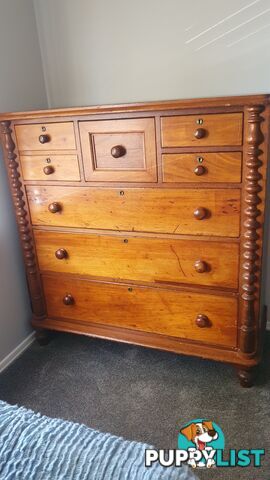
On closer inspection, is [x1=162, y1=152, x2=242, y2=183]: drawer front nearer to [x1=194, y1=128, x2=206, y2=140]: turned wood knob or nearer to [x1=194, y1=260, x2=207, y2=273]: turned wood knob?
[x1=194, y1=128, x2=206, y2=140]: turned wood knob

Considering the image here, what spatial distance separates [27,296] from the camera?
7.36ft

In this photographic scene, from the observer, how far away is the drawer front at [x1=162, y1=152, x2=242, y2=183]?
1.49 m

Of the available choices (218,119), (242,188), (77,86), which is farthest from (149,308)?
(77,86)

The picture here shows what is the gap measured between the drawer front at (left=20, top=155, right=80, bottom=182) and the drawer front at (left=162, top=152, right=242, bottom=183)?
1.42ft

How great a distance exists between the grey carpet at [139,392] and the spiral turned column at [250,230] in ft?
0.82

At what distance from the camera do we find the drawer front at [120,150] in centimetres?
158

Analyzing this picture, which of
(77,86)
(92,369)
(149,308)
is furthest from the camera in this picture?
(77,86)

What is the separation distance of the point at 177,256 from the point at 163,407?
2.18ft

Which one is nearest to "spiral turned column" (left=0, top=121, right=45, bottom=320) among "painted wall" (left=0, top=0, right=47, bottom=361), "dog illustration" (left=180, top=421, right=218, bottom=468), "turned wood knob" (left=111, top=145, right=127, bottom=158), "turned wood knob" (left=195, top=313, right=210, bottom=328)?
"painted wall" (left=0, top=0, right=47, bottom=361)

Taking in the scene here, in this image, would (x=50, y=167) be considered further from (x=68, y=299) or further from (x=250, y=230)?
(x=250, y=230)

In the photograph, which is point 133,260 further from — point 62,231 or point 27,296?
point 27,296

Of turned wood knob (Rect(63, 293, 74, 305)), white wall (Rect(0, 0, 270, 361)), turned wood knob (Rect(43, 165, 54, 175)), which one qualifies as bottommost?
turned wood knob (Rect(63, 293, 74, 305))

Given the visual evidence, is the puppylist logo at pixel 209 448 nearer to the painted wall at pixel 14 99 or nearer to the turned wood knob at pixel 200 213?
the turned wood knob at pixel 200 213

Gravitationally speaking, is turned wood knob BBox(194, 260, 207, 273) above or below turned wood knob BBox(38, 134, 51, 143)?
below
